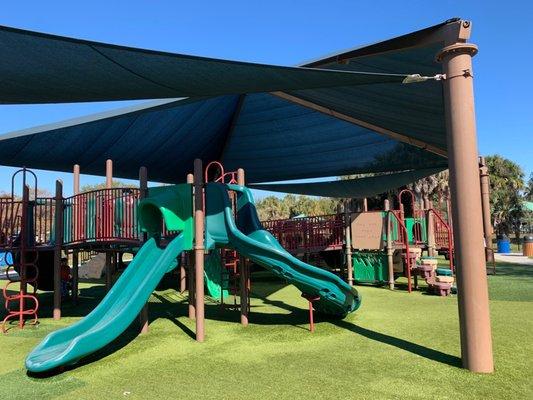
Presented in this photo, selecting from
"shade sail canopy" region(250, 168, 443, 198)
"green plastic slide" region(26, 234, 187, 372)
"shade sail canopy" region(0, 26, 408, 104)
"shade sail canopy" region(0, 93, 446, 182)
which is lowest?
"green plastic slide" region(26, 234, 187, 372)

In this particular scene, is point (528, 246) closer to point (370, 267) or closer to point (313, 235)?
Result: point (370, 267)

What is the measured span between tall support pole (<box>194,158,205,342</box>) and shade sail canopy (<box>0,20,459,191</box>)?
156 cm

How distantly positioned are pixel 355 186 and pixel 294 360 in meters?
15.1

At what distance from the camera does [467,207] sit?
4.90m

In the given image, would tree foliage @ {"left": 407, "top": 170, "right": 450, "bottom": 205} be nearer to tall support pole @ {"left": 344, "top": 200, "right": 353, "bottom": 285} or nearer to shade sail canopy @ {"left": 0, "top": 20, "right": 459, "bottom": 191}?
shade sail canopy @ {"left": 0, "top": 20, "right": 459, "bottom": 191}

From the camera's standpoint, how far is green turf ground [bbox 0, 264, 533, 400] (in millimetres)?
4555

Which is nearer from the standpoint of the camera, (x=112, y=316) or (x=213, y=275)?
(x=112, y=316)

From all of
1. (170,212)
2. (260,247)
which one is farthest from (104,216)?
(260,247)

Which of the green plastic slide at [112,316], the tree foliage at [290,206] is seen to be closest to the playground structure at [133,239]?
the green plastic slide at [112,316]

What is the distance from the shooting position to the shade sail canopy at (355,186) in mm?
18281

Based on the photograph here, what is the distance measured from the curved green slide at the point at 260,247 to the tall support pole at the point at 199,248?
0.46 m

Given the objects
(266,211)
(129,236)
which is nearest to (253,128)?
(129,236)

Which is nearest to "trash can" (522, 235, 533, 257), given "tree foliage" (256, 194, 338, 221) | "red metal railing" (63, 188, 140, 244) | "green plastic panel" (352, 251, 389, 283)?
"green plastic panel" (352, 251, 389, 283)

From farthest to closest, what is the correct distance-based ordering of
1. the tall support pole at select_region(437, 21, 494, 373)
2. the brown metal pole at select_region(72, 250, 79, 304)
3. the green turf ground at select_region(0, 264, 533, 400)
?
the brown metal pole at select_region(72, 250, 79, 304) < the tall support pole at select_region(437, 21, 494, 373) < the green turf ground at select_region(0, 264, 533, 400)
